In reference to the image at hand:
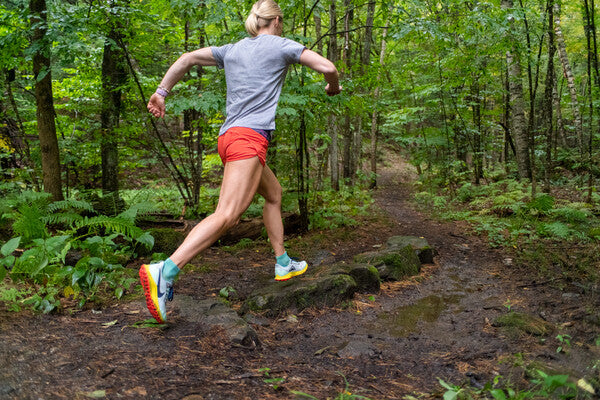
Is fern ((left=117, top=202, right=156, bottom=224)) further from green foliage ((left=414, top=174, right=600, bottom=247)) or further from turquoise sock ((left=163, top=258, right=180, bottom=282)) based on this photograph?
green foliage ((left=414, top=174, right=600, bottom=247))

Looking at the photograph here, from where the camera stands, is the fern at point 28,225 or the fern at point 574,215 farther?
the fern at point 574,215

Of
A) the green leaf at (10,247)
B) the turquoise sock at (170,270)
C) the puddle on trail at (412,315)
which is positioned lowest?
the puddle on trail at (412,315)

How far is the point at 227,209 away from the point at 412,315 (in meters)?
1.94

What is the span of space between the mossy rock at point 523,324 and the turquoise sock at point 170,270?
8.06 ft

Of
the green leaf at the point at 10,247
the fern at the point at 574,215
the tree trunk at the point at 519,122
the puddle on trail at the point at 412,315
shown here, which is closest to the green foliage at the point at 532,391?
the puddle on trail at the point at 412,315

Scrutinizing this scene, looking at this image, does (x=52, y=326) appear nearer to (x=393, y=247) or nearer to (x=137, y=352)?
(x=137, y=352)

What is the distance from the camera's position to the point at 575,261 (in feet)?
13.4

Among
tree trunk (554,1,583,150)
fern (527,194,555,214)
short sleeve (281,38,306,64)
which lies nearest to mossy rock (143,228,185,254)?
short sleeve (281,38,306,64)

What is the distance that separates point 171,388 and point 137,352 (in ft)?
1.63

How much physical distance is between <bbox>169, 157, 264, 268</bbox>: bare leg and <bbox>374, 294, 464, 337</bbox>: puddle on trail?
1.53 meters

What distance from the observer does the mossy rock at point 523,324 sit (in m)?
2.56

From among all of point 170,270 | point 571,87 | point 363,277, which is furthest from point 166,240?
point 571,87

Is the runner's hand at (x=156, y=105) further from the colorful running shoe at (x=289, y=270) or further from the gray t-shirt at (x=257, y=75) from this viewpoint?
the colorful running shoe at (x=289, y=270)

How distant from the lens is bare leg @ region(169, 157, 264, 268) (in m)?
2.63
